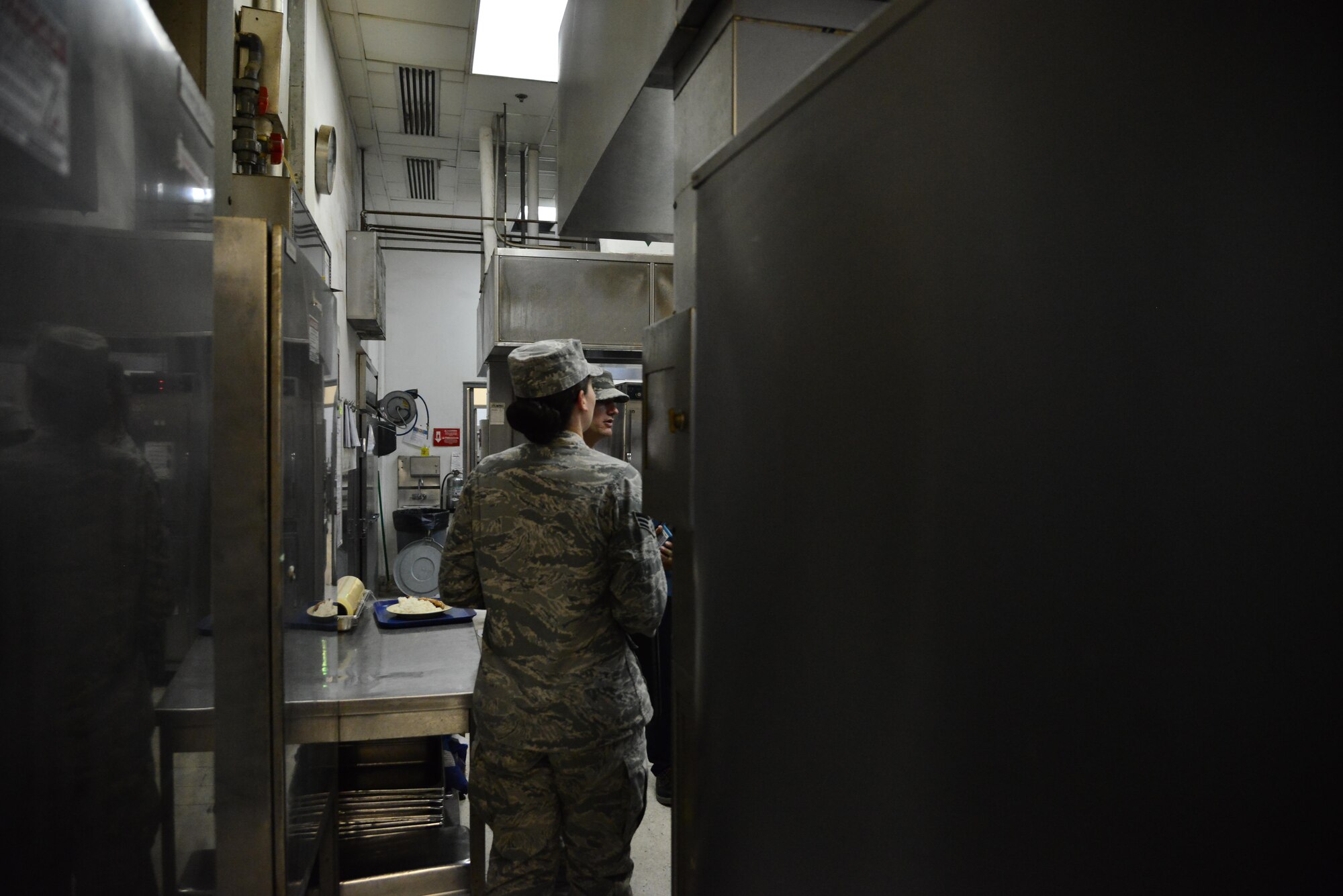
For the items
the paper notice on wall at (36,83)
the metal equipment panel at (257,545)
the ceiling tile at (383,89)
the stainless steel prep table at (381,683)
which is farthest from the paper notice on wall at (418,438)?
the paper notice on wall at (36,83)

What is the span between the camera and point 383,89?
19.4ft

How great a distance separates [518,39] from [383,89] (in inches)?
62.4

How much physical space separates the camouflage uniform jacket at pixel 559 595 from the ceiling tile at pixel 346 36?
411cm

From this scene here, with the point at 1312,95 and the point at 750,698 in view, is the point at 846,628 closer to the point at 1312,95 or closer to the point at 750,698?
the point at 750,698

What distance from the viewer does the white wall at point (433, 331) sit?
356 inches

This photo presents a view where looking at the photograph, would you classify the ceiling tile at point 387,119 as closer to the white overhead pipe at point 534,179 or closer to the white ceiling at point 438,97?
the white ceiling at point 438,97

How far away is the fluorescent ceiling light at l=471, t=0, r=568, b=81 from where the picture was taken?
438 centimetres

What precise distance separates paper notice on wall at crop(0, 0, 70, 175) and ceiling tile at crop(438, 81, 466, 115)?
5.95 m

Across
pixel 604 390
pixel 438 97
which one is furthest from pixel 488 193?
pixel 604 390

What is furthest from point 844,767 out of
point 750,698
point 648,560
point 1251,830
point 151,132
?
point 648,560

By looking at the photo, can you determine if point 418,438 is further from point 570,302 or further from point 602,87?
point 602,87

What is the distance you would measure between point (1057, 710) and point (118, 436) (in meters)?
0.72

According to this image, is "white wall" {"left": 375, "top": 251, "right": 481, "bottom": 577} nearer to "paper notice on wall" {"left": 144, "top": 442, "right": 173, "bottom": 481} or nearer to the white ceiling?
the white ceiling

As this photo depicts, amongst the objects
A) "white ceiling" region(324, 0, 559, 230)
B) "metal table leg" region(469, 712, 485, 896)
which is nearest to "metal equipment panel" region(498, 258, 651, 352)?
"white ceiling" region(324, 0, 559, 230)
